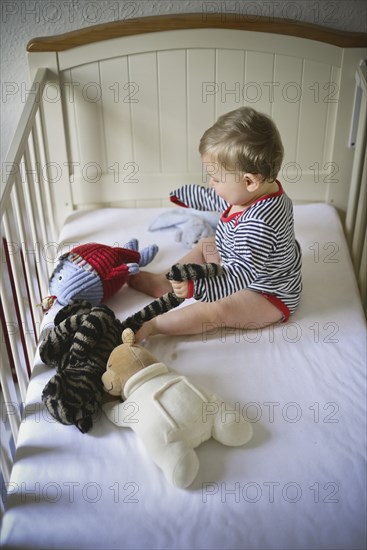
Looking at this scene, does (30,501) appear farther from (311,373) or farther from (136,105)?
(136,105)

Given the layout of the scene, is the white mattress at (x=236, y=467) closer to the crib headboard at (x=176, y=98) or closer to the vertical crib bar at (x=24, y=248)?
the vertical crib bar at (x=24, y=248)

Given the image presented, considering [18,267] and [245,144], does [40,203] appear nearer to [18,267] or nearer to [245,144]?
[18,267]

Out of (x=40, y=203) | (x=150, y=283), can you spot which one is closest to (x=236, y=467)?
(x=150, y=283)

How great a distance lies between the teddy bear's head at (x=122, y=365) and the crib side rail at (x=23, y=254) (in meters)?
0.18

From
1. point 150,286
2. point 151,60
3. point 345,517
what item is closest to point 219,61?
point 151,60

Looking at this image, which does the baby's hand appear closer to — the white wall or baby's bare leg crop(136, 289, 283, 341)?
baby's bare leg crop(136, 289, 283, 341)

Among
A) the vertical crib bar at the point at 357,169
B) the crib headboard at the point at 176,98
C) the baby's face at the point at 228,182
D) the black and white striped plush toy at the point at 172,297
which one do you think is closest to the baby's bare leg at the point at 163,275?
the black and white striped plush toy at the point at 172,297

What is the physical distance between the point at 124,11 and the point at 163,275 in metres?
0.74

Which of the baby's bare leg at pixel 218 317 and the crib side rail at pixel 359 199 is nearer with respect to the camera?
the baby's bare leg at pixel 218 317

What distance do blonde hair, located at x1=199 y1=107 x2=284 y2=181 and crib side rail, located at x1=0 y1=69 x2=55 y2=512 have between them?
0.41 metres

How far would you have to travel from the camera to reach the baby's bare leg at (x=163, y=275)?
4.61ft

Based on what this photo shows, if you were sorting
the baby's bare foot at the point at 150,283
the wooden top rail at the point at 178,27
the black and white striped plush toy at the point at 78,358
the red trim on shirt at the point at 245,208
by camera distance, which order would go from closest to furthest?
the black and white striped plush toy at the point at 78,358 < the red trim on shirt at the point at 245,208 < the baby's bare foot at the point at 150,283 < the wooden top rail at the point at 178,27

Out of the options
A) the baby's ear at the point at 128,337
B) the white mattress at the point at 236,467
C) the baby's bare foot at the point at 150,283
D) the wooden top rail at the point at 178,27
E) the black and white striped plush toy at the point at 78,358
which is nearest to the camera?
the white mattress at the point at 236,467

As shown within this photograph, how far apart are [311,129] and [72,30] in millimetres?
726
